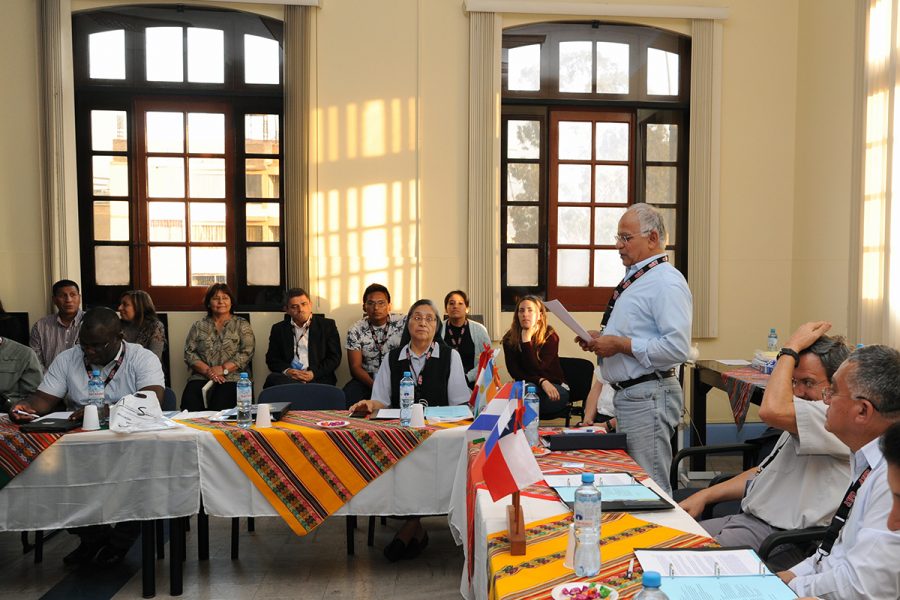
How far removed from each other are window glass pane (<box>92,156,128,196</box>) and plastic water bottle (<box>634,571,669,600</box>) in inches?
237

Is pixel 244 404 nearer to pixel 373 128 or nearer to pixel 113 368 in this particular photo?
pixel 113 368

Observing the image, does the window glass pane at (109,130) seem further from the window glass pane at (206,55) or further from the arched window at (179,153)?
the window glass pane at (206,55)

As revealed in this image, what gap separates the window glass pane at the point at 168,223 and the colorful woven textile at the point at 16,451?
3372 mm

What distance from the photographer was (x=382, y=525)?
458 centimetres

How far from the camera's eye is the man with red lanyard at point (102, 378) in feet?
12.9

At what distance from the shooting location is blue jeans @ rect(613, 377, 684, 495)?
3.16 metres

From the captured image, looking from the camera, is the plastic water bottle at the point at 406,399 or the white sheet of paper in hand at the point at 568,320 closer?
the white sheet of paper in hand at the point at 568,320

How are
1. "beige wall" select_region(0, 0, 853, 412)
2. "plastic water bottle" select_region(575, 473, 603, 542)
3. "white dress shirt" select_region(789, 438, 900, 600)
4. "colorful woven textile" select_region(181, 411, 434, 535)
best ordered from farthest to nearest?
"beige wall" select_region(0, 0, 853, 412) < "colorful woven textile" select_region(181, 411, 434, 535) < "plastic water bottle" select_region(575, 473, 603, 542) < "white dress shirt" select_region(789, 438, 900, 600)

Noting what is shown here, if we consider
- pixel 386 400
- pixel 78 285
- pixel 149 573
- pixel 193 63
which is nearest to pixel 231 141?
pixel 193 63

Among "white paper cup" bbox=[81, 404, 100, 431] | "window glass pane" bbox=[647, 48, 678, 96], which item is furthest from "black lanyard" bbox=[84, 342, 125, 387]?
"window glass pane" bbox=[647, 48, 678, 96]

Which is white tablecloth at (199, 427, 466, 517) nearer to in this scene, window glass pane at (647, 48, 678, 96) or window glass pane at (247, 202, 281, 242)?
window glass pane at (247, 202, 281, 242)

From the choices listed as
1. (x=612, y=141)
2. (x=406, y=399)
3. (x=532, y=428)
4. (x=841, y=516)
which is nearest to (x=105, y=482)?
(x=406, y=399)

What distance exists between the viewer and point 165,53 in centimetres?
650

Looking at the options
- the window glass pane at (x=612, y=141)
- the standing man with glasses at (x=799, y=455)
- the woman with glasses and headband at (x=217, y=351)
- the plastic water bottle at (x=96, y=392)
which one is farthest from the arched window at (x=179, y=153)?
the standing man with glasses at (x=799, y=455)
